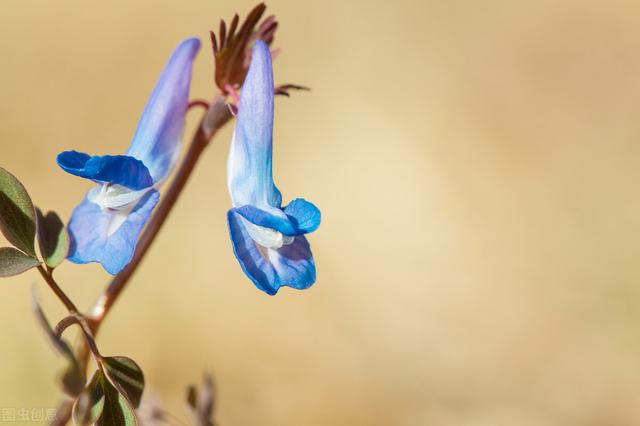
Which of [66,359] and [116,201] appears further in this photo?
[116,201]

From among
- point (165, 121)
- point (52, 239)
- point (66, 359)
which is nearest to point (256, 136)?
point (165, 121)

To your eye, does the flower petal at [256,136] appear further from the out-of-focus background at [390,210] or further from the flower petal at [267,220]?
the out-of-focus background at [390,210]

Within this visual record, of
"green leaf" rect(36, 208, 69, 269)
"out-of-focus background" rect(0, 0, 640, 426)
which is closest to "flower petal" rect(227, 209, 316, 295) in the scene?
"green leaf" rect(36, 208, 69, 269)

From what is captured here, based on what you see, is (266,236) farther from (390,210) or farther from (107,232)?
(390,210)

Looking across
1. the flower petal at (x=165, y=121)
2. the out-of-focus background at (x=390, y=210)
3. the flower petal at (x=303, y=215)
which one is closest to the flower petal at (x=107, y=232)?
the flower petal at (x=165, y=121)

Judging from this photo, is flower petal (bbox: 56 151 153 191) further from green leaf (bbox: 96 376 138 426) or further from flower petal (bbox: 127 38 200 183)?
green leaf (bbox: 96 376 138 426)


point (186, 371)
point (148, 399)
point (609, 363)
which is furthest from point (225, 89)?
point (609, 363)

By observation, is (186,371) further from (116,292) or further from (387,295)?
(116,292)

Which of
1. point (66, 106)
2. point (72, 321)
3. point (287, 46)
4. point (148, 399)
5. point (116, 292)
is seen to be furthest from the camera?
point (287, 46)
